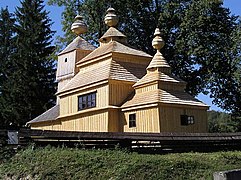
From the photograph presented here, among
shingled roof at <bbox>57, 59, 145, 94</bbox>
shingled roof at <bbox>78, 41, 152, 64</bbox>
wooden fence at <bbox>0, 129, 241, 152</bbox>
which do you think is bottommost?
wooden fence at <bbox>0, 129, 241, 152</bbox>

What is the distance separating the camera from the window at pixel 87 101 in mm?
26812

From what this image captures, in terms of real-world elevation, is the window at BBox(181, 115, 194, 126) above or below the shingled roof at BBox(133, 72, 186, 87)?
below

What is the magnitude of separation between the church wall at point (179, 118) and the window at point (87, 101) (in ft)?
17.0

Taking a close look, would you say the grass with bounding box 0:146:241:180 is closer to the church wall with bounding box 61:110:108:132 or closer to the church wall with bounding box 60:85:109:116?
the church wall with bounding box 61:110:108:132

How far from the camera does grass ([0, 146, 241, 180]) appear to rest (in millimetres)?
14023

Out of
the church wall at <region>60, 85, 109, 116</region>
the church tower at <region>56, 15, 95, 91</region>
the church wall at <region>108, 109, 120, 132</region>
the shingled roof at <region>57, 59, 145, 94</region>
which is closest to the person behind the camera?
the church wall at <region>108, 109, 120, 132</region>

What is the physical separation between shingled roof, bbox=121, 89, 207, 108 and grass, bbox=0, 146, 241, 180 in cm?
782

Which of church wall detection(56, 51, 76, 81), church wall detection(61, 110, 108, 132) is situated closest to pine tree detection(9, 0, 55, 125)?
church wall detection(56, 51, 76, 81)

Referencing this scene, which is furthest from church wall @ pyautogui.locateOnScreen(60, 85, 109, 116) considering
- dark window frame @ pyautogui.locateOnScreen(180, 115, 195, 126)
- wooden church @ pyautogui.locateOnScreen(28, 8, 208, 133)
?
dark window frame @ pyautogui.locateOnScreen(180, 115, 195, 126)

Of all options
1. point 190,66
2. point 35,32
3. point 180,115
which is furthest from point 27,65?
point 180,115

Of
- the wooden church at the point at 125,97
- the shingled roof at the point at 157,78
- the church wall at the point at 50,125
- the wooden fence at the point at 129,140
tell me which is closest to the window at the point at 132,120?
the wooden church at the point at 125,97

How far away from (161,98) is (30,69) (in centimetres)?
2455

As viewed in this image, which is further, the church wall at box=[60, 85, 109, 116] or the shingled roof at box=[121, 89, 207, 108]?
the church wall at box=[60, 85, 109, 116]

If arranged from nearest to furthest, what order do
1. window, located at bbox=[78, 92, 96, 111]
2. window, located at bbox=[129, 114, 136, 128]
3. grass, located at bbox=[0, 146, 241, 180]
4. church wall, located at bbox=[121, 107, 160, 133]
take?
grass, located at bbox=[0, 146, 241, 180], church wall, located at bbox=[121, 107, 160, 133], window, located at bbox=[129, 114, 136, 128], window, located at bbox=[78, 92, 96, 111]
